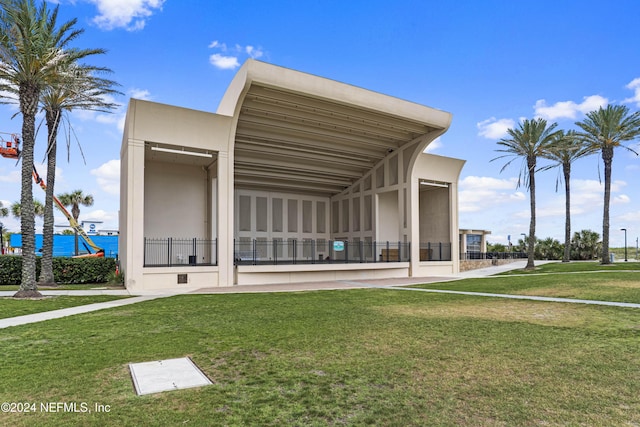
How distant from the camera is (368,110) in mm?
22422

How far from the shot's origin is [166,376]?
5586 millimetres

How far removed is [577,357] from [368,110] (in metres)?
17.8

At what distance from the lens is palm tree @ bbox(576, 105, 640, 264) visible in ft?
102

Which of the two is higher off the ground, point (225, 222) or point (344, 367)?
point (225, 222)

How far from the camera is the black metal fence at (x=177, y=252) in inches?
825

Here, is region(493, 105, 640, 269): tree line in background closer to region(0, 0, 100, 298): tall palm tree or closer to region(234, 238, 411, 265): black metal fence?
region(234, 238, 411, 265): black metal fence

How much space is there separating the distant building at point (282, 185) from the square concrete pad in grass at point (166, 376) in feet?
42.3

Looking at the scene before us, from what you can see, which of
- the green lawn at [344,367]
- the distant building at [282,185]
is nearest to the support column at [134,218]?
the distant building at [282,185]

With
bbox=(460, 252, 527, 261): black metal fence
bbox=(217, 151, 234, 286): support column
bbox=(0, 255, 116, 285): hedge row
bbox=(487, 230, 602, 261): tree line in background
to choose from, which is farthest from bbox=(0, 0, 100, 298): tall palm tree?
bbox=(487, 230, 602, 261): tree line in background

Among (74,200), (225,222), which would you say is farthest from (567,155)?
(74,200)

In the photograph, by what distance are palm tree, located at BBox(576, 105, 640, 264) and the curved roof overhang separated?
1573 centimetres

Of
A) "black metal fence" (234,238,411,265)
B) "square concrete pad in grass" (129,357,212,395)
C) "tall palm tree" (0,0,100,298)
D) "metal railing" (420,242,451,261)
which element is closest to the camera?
"square concrete pad in grass" (129,357,212,395)

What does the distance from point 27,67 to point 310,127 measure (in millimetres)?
13625

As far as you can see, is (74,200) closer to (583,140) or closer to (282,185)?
(282,185)
